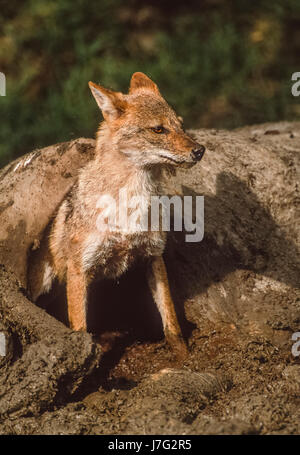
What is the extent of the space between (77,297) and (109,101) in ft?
4.86

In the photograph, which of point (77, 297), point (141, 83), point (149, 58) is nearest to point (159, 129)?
point (141, 83)

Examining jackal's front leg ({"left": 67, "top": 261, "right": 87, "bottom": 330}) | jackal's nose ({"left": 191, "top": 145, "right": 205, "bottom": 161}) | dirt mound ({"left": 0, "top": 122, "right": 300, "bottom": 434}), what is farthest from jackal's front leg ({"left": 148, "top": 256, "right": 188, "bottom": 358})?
jackal's nose ({"left": 191, "top": 145, "right": 205, "bottom": 161})

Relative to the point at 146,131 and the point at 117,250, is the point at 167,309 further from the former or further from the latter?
the point at 146,131

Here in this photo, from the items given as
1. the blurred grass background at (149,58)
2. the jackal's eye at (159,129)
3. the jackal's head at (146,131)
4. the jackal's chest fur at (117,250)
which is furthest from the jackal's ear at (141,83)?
the blurred grass background at (149,58)

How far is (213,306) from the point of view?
533 cm

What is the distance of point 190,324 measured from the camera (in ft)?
17.6

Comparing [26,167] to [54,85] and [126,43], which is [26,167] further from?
[126,43]

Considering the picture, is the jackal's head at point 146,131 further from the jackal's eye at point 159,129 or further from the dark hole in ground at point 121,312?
the dark hole in ground at point 121,312

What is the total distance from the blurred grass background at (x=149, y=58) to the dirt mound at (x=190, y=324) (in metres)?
3.18

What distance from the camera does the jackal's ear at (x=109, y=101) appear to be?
4.56 metres

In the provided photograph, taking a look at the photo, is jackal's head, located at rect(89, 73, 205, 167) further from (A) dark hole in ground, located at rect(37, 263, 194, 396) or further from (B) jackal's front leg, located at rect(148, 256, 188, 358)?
(A) dark hole in ground, located at rect(37, 263, 194, 396)

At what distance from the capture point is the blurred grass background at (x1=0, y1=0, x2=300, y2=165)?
9.11 meters

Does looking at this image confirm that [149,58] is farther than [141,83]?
Yes

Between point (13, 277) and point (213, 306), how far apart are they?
5.53 feet
